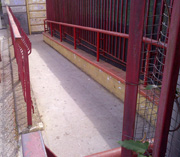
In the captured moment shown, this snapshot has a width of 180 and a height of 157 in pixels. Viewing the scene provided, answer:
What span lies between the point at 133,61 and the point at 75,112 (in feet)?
7.31

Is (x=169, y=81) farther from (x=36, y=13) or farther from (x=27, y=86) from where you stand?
(x=36, y=13)

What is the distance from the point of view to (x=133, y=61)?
1024 mm

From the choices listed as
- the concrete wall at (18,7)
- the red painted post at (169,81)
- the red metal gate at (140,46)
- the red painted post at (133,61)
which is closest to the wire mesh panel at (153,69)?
the red metal gate at (140,46)

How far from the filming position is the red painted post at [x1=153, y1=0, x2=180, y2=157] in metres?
0.80

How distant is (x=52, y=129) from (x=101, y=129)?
0.65 metres

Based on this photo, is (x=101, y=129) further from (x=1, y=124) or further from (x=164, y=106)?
(x=164, y=106)

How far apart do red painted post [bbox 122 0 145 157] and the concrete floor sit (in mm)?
1311

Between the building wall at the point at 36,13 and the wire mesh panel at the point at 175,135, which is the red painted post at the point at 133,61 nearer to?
the wire mesh panel at the point at 175,135

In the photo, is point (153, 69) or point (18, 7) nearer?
point (153, 69)

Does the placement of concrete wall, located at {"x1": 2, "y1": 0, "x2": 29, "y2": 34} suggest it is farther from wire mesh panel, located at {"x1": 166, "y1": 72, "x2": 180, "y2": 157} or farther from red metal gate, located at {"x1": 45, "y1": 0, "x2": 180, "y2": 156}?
wire mesh panel, located at {"x1": 166, "y1": 72, "x2": 180, "y2": 157}

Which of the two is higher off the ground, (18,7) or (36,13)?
(18,7)

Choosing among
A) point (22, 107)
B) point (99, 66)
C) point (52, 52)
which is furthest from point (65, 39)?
point (22, 107)

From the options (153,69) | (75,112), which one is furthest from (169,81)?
(75,112)

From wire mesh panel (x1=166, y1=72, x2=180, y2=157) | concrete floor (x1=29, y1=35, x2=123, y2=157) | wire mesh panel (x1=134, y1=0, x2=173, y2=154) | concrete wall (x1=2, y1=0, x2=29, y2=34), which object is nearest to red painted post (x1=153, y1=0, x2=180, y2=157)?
wire mesh panel (x1=166, y1=72, x2=180, y2=157)
